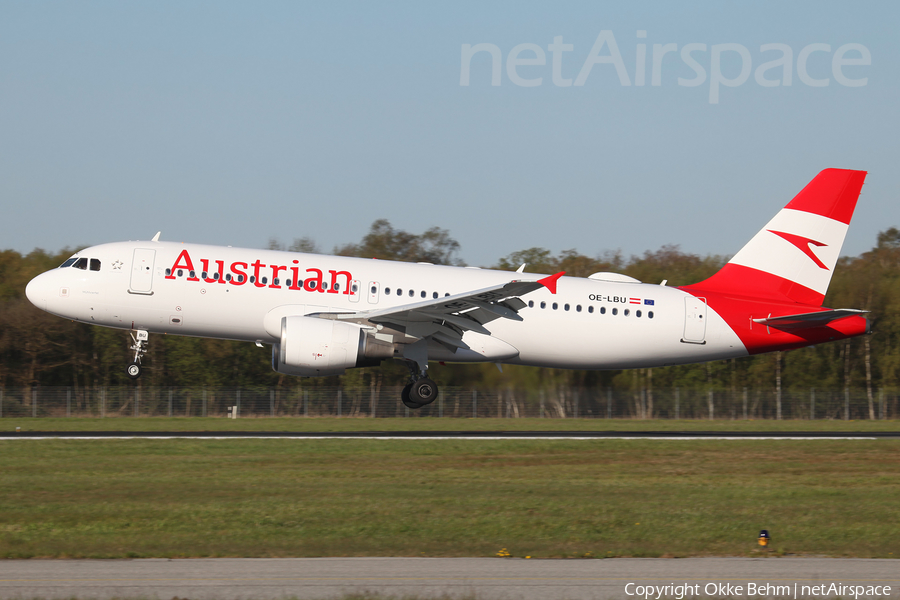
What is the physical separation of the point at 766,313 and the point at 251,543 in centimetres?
2097

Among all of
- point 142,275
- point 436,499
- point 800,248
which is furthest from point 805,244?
point 142,275

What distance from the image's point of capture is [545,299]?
2789cm

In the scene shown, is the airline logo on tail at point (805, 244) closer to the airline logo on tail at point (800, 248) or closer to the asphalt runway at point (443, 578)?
the airline logo on tail at point (800, 248)

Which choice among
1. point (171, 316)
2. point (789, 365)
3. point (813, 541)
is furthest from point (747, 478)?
point (789, 365)

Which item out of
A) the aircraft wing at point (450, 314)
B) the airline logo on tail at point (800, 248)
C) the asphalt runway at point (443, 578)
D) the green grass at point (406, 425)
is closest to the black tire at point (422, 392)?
the aircraft wing at point (450, 314)

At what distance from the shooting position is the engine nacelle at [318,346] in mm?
25078

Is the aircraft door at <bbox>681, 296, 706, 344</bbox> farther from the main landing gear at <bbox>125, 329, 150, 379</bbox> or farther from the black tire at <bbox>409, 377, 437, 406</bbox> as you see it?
the main landing gear at <bbox>125, 329, 150, 379</bbox>

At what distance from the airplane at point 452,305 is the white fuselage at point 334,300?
0.04 m

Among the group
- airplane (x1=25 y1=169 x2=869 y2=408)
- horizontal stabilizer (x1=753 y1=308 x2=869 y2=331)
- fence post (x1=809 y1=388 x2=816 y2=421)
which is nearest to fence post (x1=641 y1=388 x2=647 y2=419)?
fence post (x1=809 y1=388 x2=816 y2=421)

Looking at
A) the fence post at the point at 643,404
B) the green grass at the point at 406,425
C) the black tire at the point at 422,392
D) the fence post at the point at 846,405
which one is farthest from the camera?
the fence post at the point at 846,405

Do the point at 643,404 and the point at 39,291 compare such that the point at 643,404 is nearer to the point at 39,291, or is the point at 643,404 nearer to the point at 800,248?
the point at 800,248

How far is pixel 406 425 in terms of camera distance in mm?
33906

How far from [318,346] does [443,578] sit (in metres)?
14.8

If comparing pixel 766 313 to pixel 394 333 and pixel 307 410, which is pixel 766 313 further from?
pixel 307 410
